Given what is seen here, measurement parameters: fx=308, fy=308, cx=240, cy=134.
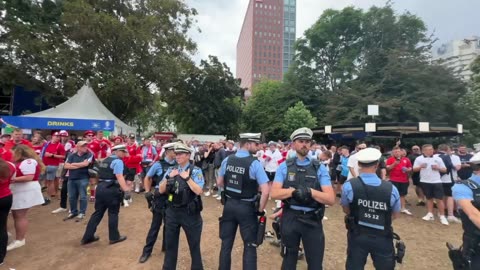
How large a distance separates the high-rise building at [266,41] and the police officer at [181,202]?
11601 cm

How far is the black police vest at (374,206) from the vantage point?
3236mm

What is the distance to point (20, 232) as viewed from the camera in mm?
5441

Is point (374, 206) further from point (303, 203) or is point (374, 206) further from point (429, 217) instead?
point (429, 217)

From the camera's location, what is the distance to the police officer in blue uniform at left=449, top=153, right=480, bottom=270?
10.2 feet

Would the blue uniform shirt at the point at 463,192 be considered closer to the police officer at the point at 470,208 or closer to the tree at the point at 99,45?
the police officer at the point at 470,208

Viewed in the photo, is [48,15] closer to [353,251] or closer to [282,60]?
[353,251]

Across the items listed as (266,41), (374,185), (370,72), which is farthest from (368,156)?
(266,41)

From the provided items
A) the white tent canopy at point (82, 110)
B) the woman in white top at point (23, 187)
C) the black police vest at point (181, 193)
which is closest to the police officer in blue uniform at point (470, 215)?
the black police vest at point (181, 193)

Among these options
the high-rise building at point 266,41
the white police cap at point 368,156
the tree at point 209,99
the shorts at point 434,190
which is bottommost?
the shorts at point 434,190

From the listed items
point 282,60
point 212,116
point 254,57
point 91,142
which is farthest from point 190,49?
point 282,60

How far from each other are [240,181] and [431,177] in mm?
6395

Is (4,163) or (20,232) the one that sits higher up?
(4,163)

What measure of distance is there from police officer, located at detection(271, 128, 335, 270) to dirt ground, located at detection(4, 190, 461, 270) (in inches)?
Result: 66.8

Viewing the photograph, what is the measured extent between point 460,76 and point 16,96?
35.9m
